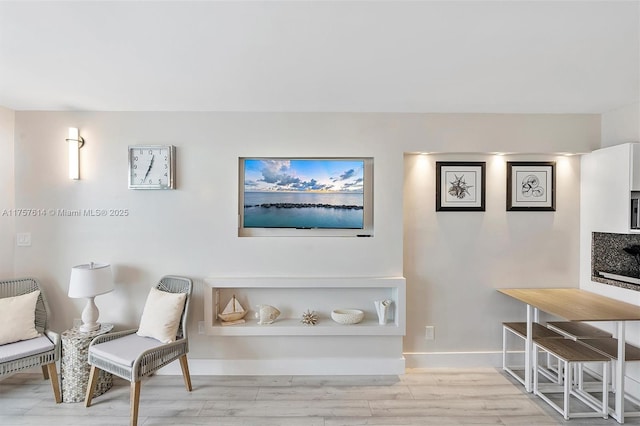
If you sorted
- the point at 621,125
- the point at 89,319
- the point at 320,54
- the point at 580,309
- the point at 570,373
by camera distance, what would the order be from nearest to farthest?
→ the point at 320,54, the point at 570,373, the point at 580,309, the point at 89,319, the point at 621,125

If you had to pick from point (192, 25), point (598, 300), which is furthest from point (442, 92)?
point (598, 300)

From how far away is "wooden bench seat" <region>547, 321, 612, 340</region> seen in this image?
272cm

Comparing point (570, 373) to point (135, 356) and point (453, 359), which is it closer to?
point (453, 359)

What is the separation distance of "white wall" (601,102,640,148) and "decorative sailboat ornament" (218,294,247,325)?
368cm

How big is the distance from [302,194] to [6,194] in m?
2.67

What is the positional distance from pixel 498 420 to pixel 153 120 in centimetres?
373

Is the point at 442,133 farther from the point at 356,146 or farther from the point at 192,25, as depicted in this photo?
the point at 192,25

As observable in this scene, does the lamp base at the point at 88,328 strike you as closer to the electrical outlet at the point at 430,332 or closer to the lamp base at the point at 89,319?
the lamp base at the point at 89,319

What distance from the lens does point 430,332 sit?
3.20 meters

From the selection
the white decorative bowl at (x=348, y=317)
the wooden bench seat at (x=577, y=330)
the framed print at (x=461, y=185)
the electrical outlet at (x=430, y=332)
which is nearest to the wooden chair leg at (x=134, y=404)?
the white decorative bowl at (x=348, y=317)

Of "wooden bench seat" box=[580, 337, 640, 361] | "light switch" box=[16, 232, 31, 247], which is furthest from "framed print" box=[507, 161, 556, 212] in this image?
"light switch" box=[16, 232, 31, 247]

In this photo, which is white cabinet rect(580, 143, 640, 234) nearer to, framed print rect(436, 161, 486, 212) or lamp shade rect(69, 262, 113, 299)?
framed print rect(436, 161, 486, 212)

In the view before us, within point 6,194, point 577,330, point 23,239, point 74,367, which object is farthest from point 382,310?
point 6,194

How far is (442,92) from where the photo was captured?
8.51 feet
